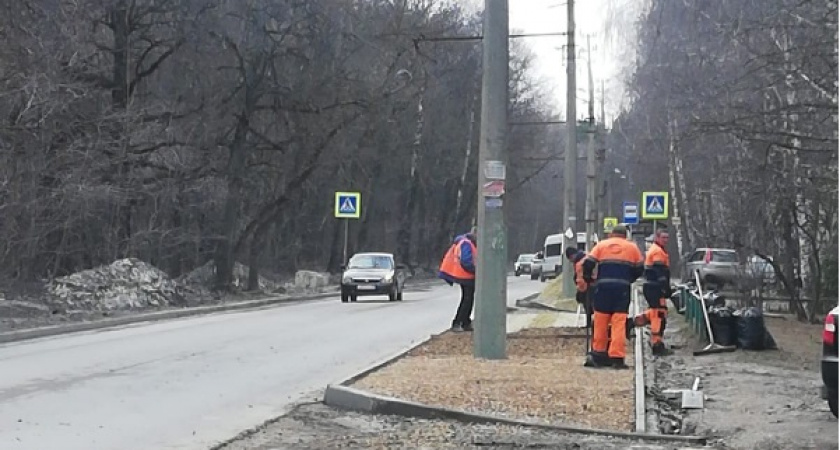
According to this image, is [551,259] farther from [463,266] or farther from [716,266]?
[463,266]

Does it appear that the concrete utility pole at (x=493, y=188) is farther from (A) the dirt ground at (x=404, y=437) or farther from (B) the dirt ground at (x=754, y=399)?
(A) the dirt ground at (x=404, y=437)

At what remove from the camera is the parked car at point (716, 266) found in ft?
88.0

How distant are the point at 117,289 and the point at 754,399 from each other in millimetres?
19720

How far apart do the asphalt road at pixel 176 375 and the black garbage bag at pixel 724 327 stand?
457 cm

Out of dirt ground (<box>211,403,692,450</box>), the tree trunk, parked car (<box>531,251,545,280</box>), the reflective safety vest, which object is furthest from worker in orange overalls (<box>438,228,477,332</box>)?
parked car (<box>531,251,545,280</box>)

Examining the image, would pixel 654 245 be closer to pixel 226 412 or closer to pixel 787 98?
pixel 787 98

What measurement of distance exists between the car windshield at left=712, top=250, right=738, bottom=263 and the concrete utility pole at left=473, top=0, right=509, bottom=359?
1353cm

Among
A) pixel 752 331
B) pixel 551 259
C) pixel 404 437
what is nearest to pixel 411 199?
pixel 551 259

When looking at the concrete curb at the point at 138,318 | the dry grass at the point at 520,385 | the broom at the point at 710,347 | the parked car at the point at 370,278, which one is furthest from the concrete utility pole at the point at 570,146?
the dry grass at the point at 520,385

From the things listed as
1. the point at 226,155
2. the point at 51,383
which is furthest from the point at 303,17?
the point at 51,383

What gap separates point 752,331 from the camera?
1734cm

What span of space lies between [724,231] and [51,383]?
2088 cm

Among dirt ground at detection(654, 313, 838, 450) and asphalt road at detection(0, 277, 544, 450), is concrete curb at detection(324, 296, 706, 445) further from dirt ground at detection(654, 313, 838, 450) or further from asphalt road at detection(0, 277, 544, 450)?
asphalt road at detection(0, 277, 544, 450)

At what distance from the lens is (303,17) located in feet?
114
